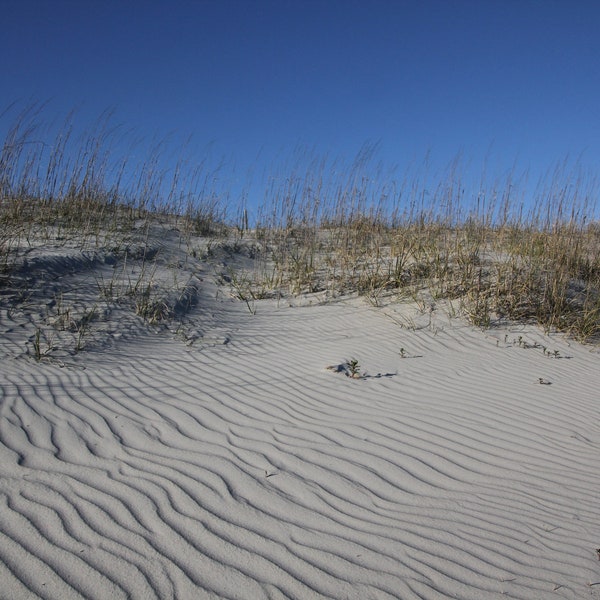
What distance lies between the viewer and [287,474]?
2.78 m

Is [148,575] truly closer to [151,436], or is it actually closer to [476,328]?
[151,436]

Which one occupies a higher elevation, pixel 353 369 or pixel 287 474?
pixel 353 369

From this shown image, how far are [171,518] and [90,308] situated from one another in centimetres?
388

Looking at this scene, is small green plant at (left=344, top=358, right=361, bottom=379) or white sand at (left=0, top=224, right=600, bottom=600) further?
small green plant at (left=344, top=358, right=361, bottom=379)

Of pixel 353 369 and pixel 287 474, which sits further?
pixel 353 369

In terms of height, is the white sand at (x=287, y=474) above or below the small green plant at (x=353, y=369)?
below

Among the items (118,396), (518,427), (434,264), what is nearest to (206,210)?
(434,264)

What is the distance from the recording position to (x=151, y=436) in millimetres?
3102

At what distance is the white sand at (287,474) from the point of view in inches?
78.1

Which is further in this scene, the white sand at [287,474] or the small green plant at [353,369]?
the small green plant at [353,369]

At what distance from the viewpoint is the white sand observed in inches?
78.1

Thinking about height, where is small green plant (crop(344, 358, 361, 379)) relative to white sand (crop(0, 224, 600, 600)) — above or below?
above

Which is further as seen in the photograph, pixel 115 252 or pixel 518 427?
pixel 115 252

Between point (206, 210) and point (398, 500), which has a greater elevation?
point (206, 210)
